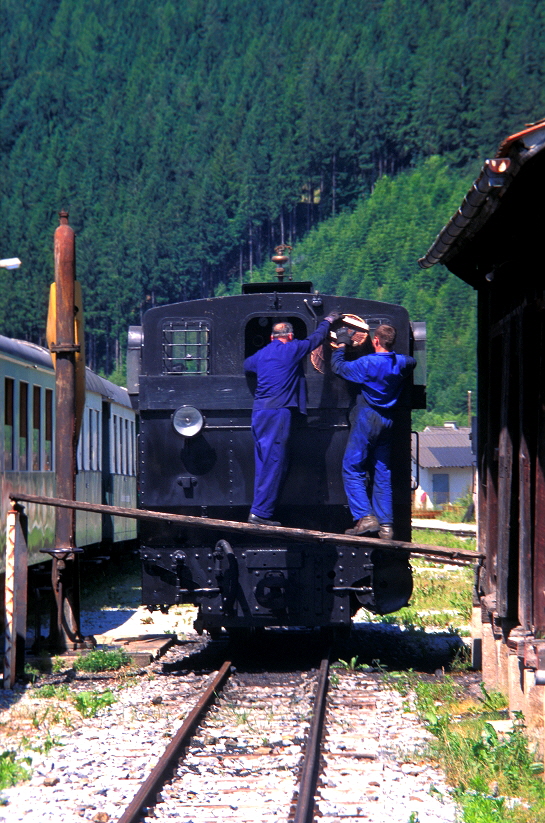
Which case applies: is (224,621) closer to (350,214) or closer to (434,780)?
(434,780)

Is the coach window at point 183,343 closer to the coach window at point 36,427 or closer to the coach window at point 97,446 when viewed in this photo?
the coach window at point 36,427

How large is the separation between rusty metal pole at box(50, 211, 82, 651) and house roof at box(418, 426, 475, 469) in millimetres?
56662

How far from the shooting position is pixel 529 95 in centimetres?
12281

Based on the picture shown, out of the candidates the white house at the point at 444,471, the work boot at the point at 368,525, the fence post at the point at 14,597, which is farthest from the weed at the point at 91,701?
the white house at the point at 444,471

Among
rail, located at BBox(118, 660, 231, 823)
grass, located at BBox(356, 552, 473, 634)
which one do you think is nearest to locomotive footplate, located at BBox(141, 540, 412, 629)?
rail, located at BBox(118, 660, 231, 823)

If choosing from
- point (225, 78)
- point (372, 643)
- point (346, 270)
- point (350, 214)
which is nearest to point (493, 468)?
point (372, 643)

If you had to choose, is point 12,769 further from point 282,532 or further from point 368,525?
point 368,525

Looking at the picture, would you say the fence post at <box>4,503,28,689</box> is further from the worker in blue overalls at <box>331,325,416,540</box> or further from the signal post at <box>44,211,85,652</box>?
the worker in blue overalls at <box>331,325,416,540</box>

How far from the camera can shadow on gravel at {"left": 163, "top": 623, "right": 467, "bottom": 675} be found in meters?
9.84

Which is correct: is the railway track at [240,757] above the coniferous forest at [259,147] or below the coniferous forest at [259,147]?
below

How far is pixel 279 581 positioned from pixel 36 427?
16.0ft

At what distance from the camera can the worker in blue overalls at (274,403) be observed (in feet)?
28.9

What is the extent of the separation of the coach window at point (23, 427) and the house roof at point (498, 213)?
204 inches

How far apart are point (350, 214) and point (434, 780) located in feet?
395
